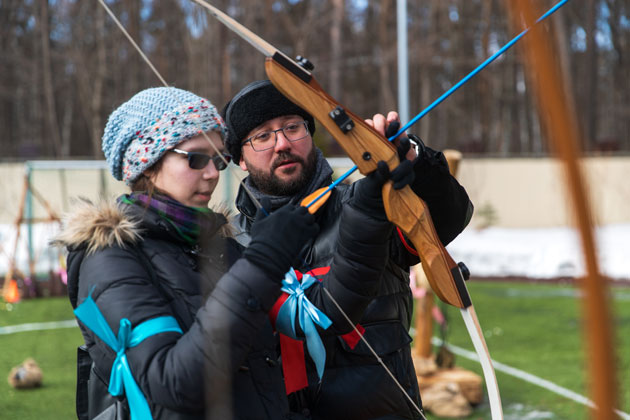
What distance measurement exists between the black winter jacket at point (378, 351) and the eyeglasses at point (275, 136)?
0.30 meters

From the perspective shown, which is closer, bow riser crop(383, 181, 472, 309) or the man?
bow riser crop(383, 181, 472, 309)

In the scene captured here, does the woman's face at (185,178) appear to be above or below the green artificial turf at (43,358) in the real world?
above

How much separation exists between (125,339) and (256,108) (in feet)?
3.41

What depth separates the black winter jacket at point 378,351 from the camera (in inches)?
76.7

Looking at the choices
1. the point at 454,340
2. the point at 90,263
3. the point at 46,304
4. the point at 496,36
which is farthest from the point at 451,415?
the point at 496,36

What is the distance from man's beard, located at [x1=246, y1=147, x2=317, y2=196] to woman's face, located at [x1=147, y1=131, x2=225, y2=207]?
0.61 meters

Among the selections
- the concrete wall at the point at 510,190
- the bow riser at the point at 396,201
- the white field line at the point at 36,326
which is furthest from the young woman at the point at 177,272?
the concrete wall at the point at 510,190

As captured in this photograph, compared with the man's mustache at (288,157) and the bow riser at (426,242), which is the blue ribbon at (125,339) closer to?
the bow riser at (426,242)

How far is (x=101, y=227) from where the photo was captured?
1.40 metres

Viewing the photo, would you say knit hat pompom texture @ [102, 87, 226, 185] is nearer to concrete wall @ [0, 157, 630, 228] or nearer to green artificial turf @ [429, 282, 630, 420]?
green artificial turf @ [429, 282, 630, 420]

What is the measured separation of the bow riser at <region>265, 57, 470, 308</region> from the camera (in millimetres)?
1495

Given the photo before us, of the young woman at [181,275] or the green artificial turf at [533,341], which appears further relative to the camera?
the green artificial turf at [533,341]

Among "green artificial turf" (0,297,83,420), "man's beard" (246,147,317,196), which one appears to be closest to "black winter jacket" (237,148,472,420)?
"man's beard" (246,147,317,196)

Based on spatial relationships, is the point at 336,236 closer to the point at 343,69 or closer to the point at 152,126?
the point at 152,126
